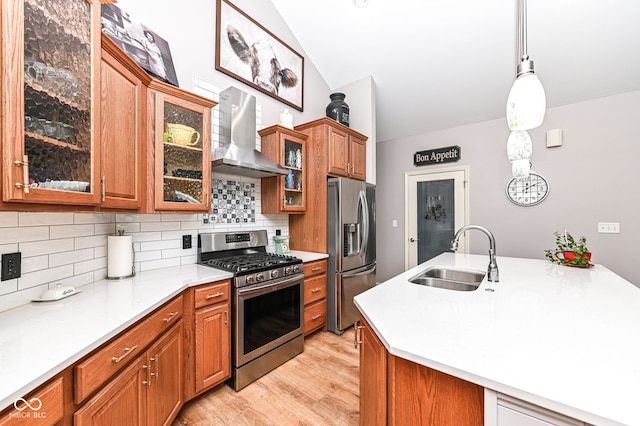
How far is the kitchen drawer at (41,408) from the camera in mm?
691

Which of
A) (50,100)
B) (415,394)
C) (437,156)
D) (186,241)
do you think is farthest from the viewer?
(437,156)

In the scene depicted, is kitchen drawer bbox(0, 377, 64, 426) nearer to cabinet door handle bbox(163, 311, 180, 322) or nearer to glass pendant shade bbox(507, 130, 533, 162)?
cabinet door handle bbox(163, 311, 180, 322)

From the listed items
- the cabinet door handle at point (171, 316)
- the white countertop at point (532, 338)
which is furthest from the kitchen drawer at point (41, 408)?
the white countertop at point (532, 338)

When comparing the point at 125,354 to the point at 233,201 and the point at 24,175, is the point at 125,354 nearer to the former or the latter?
the point at 24,175

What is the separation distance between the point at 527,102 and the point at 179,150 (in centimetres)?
218

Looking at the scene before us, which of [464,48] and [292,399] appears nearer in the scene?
[292,399]

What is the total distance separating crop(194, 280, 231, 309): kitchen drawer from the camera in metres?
1.75

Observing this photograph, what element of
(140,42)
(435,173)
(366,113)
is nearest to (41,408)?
(140,42)

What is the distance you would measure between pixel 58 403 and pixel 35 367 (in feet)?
0.49

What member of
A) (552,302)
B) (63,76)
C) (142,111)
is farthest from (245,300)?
(552,302)

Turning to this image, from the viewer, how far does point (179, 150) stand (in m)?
1.96

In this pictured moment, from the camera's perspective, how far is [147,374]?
1.29 meters

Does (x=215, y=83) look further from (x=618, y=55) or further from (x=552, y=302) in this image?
(x=618, y=55)

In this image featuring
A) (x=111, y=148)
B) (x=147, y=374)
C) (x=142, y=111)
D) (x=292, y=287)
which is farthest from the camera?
(x=292, y=287)
